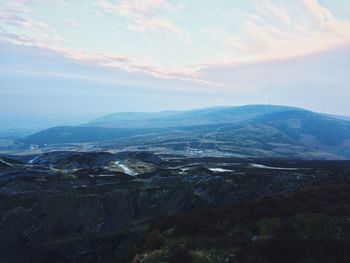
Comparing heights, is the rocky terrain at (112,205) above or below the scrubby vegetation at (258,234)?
below

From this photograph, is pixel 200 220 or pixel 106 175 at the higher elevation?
pixel 200 220

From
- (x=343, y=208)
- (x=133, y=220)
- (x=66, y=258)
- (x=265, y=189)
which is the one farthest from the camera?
(x=133, y=220)

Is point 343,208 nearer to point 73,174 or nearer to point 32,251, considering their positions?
point 32,251

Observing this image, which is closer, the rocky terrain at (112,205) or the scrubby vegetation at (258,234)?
the scrubby vegetation at (258,234)

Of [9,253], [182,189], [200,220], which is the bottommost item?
Result: [9,253]

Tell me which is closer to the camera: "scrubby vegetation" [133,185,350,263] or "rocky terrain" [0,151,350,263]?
"scrubby vegetation" [133,185,350,263]

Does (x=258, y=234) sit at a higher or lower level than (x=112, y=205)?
higher

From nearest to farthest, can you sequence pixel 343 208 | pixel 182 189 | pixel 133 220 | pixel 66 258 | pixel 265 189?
pixel 343 208 → pixel 66 258 → pixel 265 189 → pixel 133 220 → pixel 182 189

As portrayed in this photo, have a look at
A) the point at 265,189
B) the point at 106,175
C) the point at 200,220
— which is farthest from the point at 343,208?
the point at 106,175

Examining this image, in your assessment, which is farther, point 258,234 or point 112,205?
point 112,205

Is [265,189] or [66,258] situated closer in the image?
[66,258]

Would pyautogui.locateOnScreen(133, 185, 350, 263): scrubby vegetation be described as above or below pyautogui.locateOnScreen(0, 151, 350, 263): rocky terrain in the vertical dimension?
above
